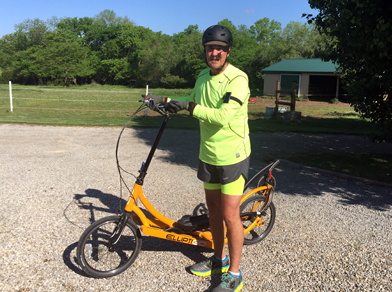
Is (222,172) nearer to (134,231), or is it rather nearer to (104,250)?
(134,231)

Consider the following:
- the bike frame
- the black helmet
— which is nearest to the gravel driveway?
the bike frame

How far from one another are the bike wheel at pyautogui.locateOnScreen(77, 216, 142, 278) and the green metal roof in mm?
32360

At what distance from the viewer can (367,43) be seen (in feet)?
20.7

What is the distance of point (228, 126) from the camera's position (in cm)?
310

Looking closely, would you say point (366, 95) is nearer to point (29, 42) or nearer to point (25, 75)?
point (25, 75)

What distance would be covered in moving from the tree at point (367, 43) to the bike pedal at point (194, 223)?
4.38m

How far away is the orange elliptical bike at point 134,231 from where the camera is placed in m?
3.40

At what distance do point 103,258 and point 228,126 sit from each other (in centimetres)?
183

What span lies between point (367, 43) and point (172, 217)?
444 cm

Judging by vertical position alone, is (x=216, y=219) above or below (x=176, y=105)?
below

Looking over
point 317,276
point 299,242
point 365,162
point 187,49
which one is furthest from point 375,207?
point 187,49

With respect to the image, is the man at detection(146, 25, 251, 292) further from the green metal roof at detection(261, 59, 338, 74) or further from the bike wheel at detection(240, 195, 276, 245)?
the green metal roof at detection(261, 59, 338, 74)

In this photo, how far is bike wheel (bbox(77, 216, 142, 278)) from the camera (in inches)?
132

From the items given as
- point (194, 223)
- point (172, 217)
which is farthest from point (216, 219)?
point (172, 217)
